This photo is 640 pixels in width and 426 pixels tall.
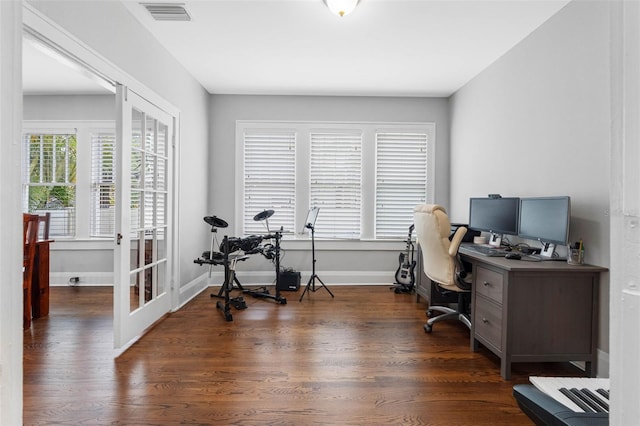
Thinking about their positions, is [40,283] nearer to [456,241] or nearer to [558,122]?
[456,241]

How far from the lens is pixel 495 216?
11.4ft

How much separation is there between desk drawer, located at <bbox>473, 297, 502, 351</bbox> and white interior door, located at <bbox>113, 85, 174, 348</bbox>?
2.91 m

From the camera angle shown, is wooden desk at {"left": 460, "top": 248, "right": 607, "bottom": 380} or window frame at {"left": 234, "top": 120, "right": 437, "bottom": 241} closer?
wooden desk at {"left": 460, "top": 248, "right": 607, "bottom": 380}

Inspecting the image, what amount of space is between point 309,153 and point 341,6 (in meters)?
2.59

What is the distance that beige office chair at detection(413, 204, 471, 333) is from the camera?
3.03m

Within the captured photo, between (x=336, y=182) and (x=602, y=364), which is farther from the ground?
(x=336, y=182)

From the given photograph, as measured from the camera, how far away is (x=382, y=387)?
7.65ft

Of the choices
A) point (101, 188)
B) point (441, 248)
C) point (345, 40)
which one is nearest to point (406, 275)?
point (441, 248)

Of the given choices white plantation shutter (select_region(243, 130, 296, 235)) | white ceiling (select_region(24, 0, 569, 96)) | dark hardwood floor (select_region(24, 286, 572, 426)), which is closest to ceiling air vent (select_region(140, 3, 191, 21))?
white ceiling (select_region(24, 0, 569, 96))

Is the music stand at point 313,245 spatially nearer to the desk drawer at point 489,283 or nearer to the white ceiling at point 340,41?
the white ceiling at point 340,41

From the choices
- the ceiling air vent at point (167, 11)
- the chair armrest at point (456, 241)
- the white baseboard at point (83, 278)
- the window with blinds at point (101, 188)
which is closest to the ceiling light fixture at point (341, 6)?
the ceiling air vent at point (167, 11)

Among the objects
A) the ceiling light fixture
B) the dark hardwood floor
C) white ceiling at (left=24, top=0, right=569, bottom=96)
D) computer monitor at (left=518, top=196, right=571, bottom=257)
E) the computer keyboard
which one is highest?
white ceiling at (left=24, top=0, right=569, bottom=96)

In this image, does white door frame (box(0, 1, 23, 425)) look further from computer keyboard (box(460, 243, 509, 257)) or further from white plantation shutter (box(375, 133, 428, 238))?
white plantation shutter (box(375, 133, 428, 238))

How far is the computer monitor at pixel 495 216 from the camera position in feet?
10.5
